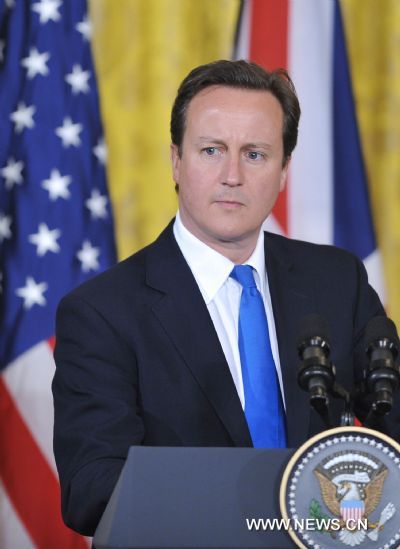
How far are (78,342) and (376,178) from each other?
5.73 feet

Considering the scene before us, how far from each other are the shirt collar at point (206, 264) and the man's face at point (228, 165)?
0.9 inches

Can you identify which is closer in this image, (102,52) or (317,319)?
(317,319)

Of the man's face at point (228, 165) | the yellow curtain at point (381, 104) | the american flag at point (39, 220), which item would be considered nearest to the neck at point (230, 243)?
the man's face at point (228, 165)

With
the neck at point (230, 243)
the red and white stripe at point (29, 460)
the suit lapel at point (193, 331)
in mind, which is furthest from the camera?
the red and white stripe at point (29, 460)

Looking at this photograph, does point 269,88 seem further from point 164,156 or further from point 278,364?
point 164,156

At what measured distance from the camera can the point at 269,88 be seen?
261cm

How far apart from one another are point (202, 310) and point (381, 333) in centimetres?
68

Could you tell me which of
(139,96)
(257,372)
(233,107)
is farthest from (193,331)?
(139,96)

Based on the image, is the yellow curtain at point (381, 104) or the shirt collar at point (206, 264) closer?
the shirt collar at point (206, 264)

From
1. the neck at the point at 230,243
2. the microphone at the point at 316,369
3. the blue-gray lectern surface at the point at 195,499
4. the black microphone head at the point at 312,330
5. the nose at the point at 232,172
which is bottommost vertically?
the blue-gray lectern surface at the point at 195,499

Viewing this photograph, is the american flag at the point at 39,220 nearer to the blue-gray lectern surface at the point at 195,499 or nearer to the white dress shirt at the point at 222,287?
the white dress shirt at the point at 222,287

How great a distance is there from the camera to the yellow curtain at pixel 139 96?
366cm

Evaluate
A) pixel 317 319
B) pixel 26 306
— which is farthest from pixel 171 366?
pixel 26 306

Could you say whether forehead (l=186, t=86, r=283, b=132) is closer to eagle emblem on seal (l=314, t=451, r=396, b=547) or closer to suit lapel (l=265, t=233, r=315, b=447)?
suit lapel (l=265, t=233, r=315, b=447)
